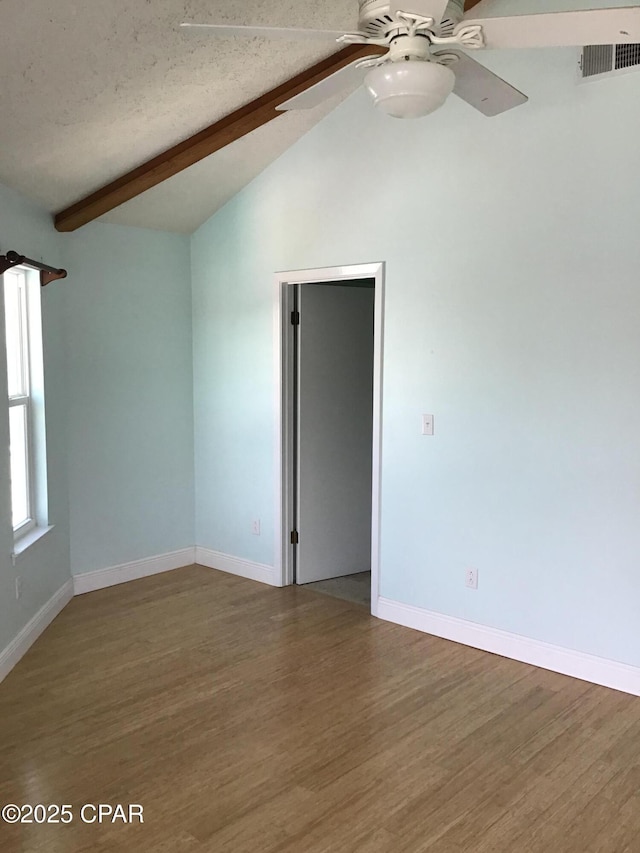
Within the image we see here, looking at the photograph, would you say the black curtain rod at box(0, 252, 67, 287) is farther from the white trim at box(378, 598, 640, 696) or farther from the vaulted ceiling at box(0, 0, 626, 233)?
the white trim at box(378, 598, 640, 696)

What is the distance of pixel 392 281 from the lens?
13.0 feet

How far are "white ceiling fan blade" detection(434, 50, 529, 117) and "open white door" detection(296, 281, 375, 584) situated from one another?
90.4 inches

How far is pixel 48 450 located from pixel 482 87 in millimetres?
2950

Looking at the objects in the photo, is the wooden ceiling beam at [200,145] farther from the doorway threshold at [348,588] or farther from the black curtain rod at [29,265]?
the doorway threshold at [348,588]

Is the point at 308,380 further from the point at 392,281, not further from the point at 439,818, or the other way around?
the point at 439,818

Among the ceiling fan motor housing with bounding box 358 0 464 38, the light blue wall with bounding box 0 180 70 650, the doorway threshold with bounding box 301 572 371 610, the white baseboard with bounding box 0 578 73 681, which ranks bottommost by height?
the doorway threshold with bounding box 301 572 371 610

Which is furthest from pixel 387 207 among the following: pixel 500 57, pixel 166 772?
pixel 166 772

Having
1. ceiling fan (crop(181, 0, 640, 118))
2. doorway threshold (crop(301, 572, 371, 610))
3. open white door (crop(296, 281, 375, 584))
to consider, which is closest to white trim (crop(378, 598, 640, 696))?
doorway threshold (crop(301, 572, 371, 610))

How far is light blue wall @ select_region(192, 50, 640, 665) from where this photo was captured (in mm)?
3199

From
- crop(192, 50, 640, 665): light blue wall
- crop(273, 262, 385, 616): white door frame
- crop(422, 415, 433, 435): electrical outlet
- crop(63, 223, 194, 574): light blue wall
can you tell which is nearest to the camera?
crop(192, 50, 640, 665): light blue wall

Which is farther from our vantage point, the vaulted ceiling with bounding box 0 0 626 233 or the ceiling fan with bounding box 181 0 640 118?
the vaulted ceiling with bounding box 0 0 626 233

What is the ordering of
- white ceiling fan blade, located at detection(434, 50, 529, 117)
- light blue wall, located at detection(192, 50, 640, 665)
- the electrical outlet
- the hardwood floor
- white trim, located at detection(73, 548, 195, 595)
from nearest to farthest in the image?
white ceiling fan blade, located at detection(434, 50, 529, 117)
the hardwood floor
light blue wall, located at detection(192, 50, 640, 665)
the electrical outlet
white trim, located at detection(73, 548, 195, 595)

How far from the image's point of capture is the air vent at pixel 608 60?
10.0ft

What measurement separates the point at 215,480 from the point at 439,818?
2999 mm
